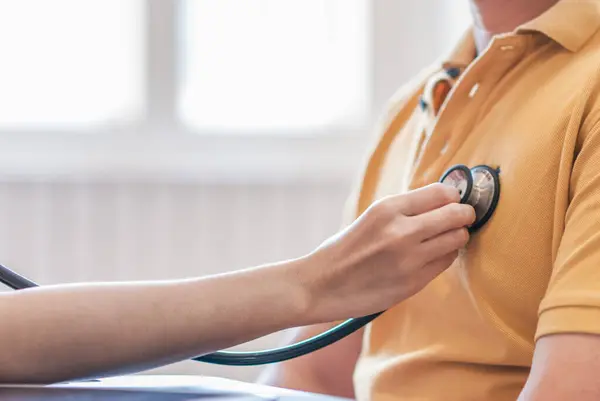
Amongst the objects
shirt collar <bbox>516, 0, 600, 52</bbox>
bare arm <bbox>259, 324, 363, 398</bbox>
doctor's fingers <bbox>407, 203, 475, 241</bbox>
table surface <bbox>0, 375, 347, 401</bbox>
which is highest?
shirt collar <bbox>516, 0, 600, 52</bbox>

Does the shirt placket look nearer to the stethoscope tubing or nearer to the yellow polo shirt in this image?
the yellow polo shirt

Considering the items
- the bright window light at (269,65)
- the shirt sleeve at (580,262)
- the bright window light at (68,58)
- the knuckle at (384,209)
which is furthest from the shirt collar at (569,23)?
the bright window light at (68,58)

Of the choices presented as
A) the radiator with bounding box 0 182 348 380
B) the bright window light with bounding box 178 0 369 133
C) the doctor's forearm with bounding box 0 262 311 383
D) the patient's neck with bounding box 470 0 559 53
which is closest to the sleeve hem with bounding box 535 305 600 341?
the doctor's forearm with bounding box 0 262 311 383

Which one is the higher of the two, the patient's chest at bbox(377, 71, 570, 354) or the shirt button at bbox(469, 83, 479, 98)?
the shirt button at bbox(469, 83, 479, 98)

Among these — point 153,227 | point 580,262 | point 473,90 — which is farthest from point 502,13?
point 153,227

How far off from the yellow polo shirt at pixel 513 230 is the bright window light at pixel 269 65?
2.04 meters

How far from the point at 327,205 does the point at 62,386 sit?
7.18ft

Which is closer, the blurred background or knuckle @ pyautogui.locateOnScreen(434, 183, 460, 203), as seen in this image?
knuckle @ pyautogui.locateOnScreen(434, 183, 460, 203)

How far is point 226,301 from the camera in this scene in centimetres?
76

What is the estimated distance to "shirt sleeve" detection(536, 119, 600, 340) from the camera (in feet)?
2.20

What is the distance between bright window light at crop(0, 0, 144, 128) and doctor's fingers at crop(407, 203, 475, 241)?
2373mm

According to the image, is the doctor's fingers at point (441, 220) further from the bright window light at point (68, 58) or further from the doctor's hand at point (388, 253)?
the bright window light at point (68, 58)

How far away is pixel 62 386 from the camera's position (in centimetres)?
68

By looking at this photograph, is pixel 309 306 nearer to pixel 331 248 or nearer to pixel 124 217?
pixel 331 248
